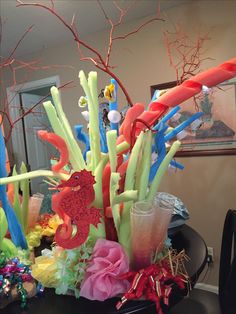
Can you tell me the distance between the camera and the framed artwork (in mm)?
1937

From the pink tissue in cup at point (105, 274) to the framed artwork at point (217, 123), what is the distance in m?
1.36

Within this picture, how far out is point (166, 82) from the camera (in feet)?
7.14

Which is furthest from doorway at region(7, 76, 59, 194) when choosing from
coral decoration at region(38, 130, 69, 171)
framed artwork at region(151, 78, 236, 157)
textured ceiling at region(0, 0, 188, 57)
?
coral decoration at region(38, 130, 69, 171)

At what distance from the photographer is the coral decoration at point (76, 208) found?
2.19ft

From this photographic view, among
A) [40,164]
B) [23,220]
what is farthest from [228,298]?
[40,164]

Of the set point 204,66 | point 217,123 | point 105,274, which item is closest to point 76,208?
point 105,274

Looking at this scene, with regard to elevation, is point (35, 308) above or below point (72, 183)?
below

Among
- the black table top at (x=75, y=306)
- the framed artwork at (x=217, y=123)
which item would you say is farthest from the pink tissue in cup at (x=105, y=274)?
the framed artwork at (x=217, y=123)

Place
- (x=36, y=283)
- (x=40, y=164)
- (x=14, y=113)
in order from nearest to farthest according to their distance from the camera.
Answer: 1. (x=36, y=283)
2. (x=14, y=113)
3. (x=40, y=164)

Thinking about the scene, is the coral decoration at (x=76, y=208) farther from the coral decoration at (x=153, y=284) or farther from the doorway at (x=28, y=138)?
the doorway at (x=28, y=138)

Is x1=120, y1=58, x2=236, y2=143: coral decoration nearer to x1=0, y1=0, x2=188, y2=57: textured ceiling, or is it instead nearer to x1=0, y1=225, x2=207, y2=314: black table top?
x1=0, y1=225, x2=207, y2=314: black table top

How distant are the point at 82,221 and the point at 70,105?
7.52 feet

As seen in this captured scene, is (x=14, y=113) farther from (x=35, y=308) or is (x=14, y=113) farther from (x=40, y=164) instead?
(x=35, y=308)

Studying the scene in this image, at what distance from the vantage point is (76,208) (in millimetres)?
670
